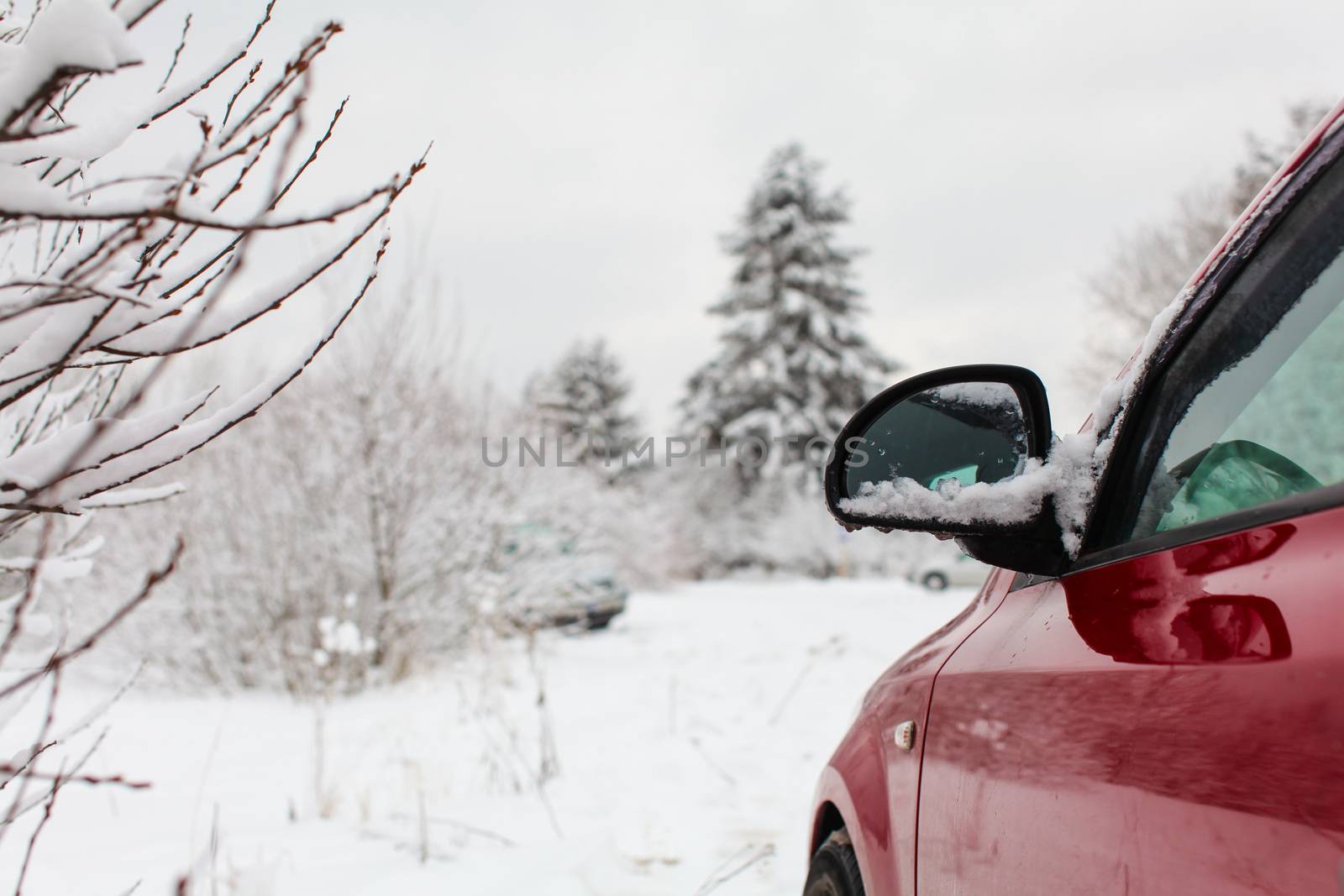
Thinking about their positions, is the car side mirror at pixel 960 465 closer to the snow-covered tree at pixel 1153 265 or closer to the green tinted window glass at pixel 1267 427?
the green tinted window glass at pixel 1267 427

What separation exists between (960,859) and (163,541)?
9.05 m

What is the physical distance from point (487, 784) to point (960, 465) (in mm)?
4161

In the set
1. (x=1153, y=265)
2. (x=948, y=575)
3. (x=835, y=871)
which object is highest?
(x=1153, y=265)

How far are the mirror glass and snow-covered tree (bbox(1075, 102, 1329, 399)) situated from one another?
16698 mm

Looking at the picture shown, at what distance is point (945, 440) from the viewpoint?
1298 mm

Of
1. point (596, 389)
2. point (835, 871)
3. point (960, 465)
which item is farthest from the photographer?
point (596, 389)

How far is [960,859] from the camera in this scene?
1231mm

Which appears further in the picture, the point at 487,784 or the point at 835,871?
the point at 487,784

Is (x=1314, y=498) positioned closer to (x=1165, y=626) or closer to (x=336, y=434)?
(x=1165, y=626)

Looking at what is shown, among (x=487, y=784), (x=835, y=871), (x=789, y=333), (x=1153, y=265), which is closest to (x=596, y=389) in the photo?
(x=789, y=333)

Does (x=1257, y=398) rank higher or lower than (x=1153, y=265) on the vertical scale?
lower

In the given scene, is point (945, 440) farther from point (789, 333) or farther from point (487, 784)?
point (789, 333)

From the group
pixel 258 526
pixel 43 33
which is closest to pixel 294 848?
pixel 43 33

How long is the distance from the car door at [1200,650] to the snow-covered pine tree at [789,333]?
2624 cm
